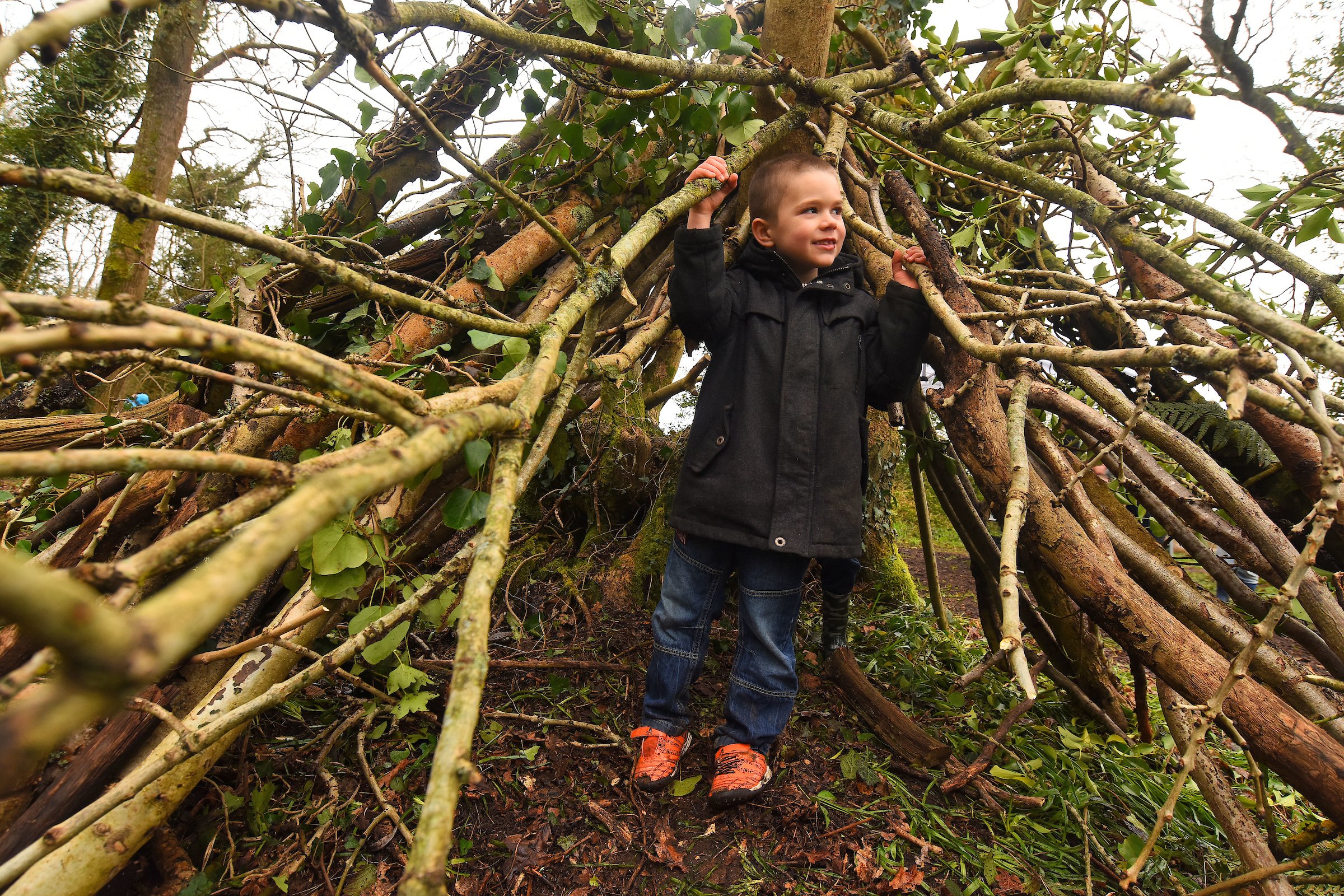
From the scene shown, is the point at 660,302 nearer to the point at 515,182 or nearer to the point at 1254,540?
the point at 515,182

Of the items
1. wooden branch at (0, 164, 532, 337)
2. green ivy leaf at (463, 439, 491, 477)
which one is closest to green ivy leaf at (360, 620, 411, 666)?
green ivy leaf at (463, 439, 491, 477)

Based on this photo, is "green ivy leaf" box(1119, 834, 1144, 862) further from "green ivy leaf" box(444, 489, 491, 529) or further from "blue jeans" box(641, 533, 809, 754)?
"green ivy leaf" box(444, 489, 491, 529)

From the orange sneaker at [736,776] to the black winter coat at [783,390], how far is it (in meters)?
0.61

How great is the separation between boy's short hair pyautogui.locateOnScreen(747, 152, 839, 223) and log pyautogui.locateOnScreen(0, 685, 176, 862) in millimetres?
2304

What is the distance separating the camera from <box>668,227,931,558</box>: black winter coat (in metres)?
1.96

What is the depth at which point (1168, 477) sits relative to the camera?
214 cm

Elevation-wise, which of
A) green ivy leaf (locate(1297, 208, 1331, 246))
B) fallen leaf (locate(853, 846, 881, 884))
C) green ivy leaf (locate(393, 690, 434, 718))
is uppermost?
green ivy leaf (locate(1297, 208, 1331, 246))

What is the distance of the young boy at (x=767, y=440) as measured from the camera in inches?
76.8

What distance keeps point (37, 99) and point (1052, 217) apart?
8.88 metres

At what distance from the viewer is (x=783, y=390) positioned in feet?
6.70

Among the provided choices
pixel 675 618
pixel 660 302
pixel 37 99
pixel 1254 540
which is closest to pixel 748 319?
pixel 660 302

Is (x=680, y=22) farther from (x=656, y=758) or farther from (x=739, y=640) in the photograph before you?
(x=656, y=758)

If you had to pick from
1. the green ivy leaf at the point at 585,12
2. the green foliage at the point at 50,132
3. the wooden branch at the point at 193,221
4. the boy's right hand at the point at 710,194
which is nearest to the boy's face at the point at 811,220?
the boy's right hand at the point at 710,194

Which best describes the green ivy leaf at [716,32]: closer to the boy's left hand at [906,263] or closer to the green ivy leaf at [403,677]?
the boy's left hand at [906,263]
